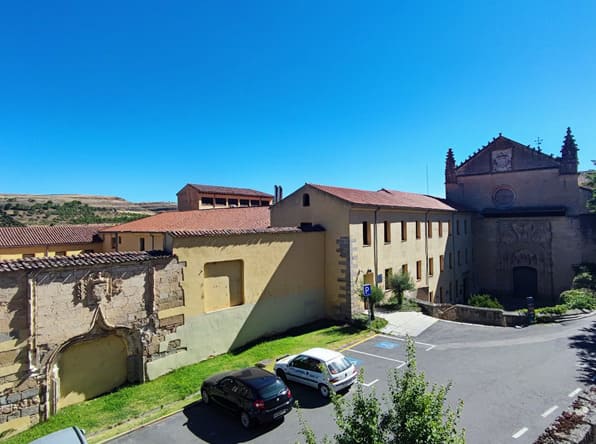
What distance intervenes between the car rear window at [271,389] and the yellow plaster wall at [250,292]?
607 centimetres

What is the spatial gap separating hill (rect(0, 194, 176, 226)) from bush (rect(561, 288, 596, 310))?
63.1 metres

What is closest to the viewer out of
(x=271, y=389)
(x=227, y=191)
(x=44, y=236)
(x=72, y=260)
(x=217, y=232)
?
(x=271, y=389)

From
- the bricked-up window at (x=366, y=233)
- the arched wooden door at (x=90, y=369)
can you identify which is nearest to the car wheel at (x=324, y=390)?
the arched wooden door at (x=90, y=369)

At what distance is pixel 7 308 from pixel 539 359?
19.2 meters

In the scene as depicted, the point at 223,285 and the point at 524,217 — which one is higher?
the point at 524,217

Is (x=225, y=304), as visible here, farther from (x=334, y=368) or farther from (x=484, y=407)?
(x=484, y=407)

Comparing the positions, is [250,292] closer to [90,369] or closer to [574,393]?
[90,369]

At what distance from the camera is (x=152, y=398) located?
12703 mm

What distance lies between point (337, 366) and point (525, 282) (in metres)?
31.1

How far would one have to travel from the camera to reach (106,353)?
13438 millimetres

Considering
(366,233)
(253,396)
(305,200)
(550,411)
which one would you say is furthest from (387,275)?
(253,396)

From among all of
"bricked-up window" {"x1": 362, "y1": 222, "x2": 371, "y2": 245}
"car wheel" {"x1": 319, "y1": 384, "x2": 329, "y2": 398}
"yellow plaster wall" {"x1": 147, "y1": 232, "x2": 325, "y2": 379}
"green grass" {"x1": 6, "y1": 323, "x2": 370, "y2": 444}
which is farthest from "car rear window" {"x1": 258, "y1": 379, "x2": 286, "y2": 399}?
"bricked-up window" {"x1": 362, "y1": 222, "x2": 371, "y2": 245}

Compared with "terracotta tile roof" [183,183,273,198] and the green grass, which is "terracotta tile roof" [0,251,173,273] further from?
"terracotta tile roof" [183,183,273,198]

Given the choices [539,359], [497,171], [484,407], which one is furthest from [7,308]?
[497,171]
